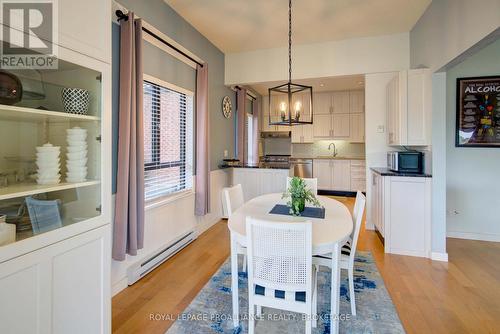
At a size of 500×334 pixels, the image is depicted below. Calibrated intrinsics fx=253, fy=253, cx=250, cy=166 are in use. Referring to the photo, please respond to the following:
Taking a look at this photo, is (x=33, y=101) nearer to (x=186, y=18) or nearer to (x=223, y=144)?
(x=186, y=18)

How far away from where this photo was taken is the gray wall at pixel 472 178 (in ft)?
10.7

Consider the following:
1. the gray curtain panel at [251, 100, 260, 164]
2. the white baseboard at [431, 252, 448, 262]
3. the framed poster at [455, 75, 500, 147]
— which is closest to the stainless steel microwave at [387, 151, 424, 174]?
the framed poster at [455, 75, 500, 147]

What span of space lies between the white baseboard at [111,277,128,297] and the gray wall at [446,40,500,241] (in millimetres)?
4074

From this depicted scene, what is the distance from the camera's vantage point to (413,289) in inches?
90.0

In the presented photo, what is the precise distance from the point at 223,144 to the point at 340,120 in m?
3.55

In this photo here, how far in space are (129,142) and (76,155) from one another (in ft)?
2.30

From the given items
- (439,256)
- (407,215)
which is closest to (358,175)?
(407,215)

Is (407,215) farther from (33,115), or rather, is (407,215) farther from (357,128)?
(357,128)

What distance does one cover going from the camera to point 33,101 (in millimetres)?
1327

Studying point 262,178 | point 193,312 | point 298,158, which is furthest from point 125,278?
point 298,158

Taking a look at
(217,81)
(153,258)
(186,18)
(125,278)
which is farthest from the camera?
(217,81)

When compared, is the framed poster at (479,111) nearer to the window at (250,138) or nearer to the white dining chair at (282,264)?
the white dining chair at (282,264)

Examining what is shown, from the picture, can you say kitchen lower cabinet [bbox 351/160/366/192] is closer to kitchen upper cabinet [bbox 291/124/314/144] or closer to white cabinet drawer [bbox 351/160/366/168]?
white cabinet drawer [bbox 351/160/366/168]

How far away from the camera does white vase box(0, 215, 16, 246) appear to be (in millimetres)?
1143
